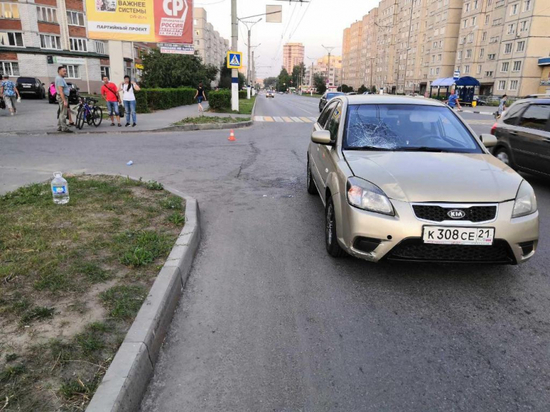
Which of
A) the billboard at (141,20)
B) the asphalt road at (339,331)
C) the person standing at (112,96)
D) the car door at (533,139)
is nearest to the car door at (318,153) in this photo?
the asphalt road at (339,331)

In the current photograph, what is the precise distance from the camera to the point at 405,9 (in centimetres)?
10019

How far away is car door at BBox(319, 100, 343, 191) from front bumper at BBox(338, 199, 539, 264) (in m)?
1.16

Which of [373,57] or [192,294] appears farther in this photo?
[373,57]

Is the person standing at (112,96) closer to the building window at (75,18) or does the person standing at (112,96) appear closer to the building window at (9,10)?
the building window at (9,10)

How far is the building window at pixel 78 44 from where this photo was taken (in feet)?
169

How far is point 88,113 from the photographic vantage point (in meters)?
15.3

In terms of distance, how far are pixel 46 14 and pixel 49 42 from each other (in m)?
3.03

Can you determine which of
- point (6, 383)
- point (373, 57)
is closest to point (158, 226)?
point (6, 383)

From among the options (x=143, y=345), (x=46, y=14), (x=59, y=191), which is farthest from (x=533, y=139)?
(x=46, y=14)

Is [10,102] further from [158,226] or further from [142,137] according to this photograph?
[158,226]

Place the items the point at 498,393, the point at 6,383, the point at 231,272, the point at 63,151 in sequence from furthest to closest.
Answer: the point at 63,151
the point at 231,272
the point at 498,393
the point at 6,383

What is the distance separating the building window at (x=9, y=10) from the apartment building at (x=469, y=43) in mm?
55681

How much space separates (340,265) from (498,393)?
6.36ft

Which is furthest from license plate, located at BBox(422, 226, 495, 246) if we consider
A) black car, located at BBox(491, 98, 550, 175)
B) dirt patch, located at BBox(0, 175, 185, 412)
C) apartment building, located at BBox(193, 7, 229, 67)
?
apartment building, located at BBox(193, 7, 229, 67)
